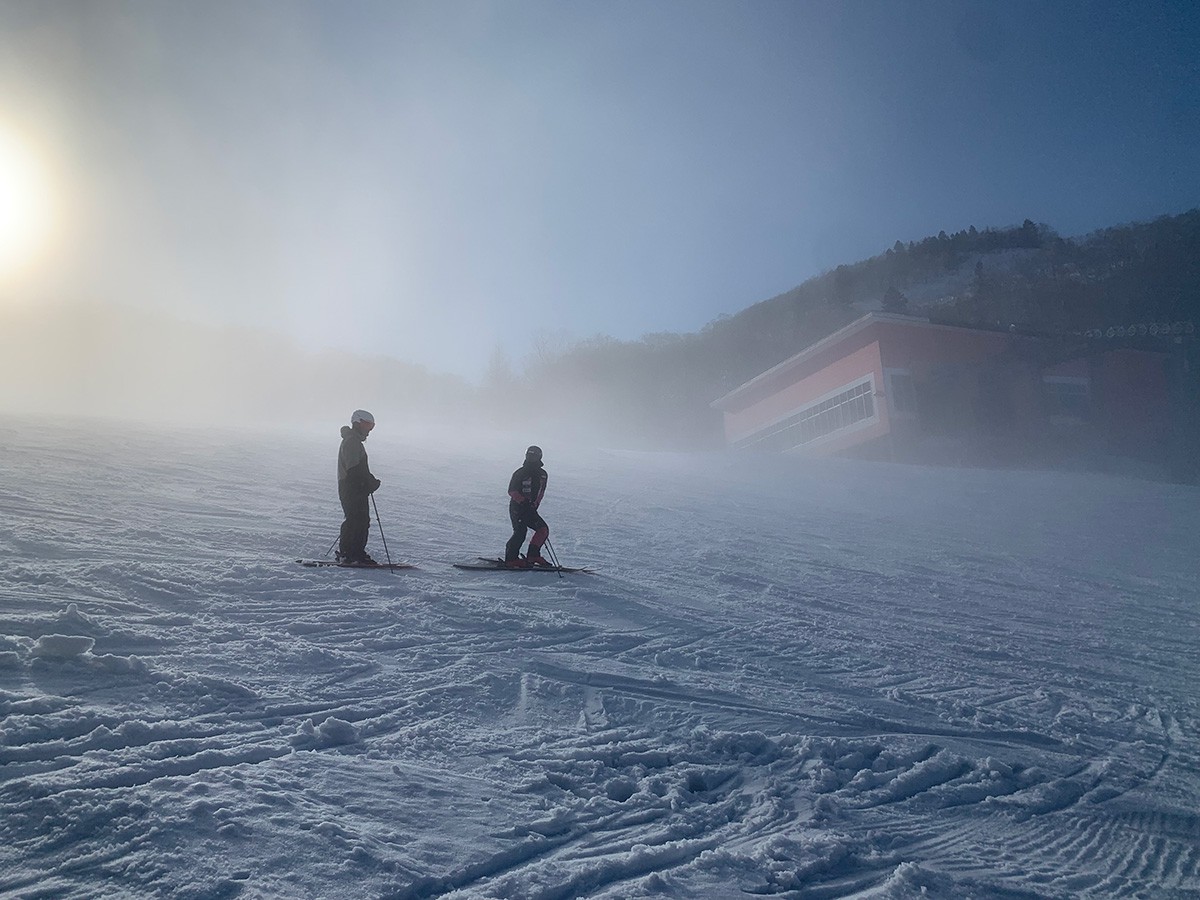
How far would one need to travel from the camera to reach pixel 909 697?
5.46m

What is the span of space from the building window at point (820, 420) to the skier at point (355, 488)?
24.2 meters

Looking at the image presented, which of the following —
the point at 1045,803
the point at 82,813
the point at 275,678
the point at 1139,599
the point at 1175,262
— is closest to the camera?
the point at 82,813

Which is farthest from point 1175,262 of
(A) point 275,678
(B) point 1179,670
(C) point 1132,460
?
(A) point 275,678

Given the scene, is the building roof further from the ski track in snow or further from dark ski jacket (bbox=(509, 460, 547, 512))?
dark ski jacket (bbox=(509, 460, 547, 512))

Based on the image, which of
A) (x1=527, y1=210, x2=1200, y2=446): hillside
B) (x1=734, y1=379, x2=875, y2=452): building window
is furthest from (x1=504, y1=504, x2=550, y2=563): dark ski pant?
(x1=527, y1=210, x2=1200, y2=446): hillside

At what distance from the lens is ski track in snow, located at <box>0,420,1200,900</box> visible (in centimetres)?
292

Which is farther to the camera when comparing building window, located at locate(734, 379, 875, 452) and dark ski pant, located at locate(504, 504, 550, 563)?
building window, located at locate(734, 379, 875, 452)

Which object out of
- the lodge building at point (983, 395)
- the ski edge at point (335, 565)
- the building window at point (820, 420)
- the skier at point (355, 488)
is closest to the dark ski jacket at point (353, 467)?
the skier at point (355, 488)

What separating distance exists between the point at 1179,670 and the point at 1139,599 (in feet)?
13.5

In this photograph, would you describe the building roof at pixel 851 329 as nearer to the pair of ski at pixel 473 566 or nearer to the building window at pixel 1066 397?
the building window at pixel 1066 397

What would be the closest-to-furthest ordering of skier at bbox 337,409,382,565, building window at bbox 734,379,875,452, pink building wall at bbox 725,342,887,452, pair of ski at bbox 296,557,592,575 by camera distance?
pair of ski at bbox 296,557,592,575 → skier at bbox 337,409,382,565 → pink building wall at bbox 725,342,887,452 → building window at bbox 734,379,875,452

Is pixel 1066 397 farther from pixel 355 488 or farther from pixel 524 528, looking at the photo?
pixel 355 488

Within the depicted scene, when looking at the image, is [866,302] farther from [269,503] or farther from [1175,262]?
[269,503]

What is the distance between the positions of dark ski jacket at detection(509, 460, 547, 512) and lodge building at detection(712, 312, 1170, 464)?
71.8ft
